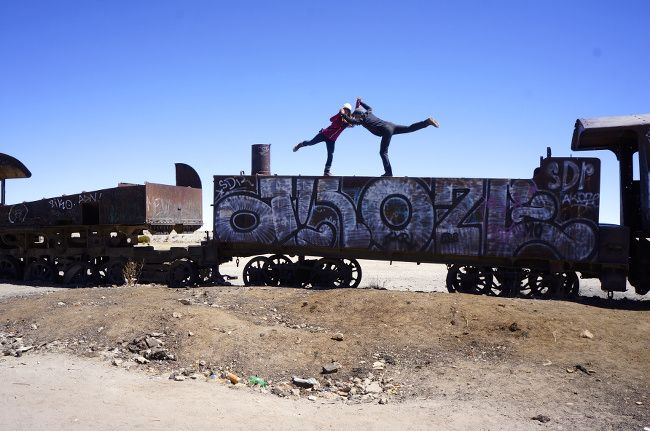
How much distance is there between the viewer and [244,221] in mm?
14617

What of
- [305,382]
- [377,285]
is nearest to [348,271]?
[377,285]

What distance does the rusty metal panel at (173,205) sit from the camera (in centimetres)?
1555

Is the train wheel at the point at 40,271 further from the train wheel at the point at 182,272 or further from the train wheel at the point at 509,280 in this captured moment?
the train wheel at the point at 509,280

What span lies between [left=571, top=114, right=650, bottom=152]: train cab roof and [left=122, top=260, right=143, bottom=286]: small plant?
474 inches

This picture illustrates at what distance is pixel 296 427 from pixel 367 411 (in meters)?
0.99

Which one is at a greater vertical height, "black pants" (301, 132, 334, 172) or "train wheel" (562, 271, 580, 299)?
"black pants" (301, 132, 334, 172)

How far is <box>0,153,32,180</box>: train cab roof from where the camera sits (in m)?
18.2

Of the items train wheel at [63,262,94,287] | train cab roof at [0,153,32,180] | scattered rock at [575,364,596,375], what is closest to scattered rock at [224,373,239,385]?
scattered rock at [575,364,596,375]

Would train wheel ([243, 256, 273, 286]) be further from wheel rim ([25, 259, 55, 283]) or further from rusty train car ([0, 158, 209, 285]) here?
wheel rim ([25, 259, 55, 283])

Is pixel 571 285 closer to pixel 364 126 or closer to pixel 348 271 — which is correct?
pixel 348 271

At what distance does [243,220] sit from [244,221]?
0.14ft

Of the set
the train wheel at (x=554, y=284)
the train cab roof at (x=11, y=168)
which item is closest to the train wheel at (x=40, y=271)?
the train cab roof at (x=11, y=168)

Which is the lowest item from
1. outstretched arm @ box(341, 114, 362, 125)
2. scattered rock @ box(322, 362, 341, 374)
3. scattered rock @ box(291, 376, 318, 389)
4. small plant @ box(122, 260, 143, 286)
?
scattered rock @ box(291, 376, 318, 389)

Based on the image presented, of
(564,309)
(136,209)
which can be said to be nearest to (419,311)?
(564,309)
